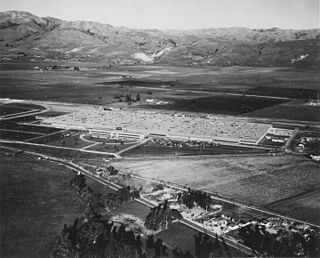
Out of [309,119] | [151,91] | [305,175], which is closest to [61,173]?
[305,175]

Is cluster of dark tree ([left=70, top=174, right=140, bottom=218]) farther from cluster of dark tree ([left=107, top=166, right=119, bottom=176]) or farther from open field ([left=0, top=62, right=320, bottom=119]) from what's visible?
open field ([left=0, top=62, right=320, bottom=119])

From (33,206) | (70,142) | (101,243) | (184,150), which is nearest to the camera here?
(101,243)

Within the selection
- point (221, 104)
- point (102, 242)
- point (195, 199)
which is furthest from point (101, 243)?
point (221, 104)

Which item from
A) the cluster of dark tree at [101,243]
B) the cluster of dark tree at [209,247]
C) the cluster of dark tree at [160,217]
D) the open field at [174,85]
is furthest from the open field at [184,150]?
the open field at [174,85]

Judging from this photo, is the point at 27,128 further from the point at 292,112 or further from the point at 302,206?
the point at 292,112

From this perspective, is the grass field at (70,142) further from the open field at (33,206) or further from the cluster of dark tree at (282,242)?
the cluster of dark tree at (282,242)

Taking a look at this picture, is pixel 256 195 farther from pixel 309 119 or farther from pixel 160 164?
pixel 309 119
